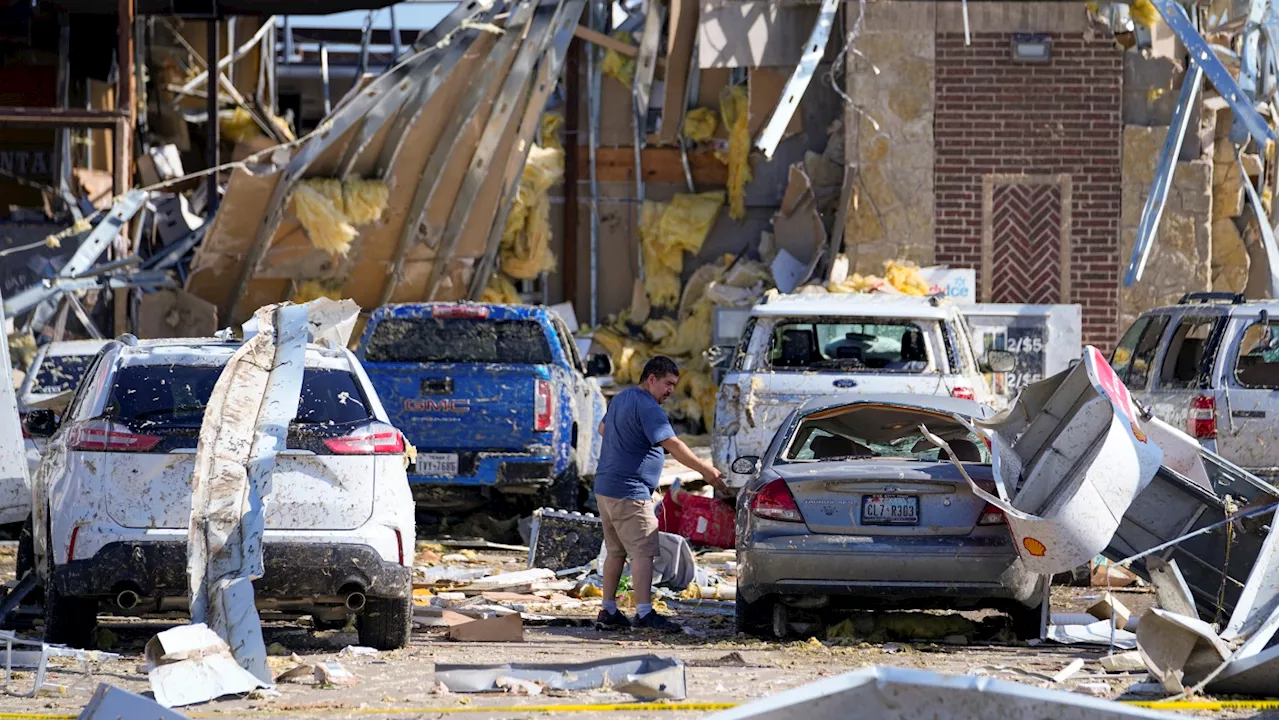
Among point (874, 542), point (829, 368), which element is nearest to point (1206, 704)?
point (874, 542)

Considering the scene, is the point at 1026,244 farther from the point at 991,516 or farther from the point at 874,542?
the point at 874,542

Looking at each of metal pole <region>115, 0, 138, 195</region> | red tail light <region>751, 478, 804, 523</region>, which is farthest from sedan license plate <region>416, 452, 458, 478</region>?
metal pole <region>115, 0, 138, 195</region>

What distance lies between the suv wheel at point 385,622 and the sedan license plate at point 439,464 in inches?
212

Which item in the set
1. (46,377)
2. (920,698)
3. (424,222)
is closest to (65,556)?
(920,698)

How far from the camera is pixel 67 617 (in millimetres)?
9359

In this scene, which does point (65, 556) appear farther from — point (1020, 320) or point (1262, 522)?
point (1020, 320)

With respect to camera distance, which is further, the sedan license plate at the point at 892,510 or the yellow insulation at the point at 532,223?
the yellow insulation at the point at 532,223

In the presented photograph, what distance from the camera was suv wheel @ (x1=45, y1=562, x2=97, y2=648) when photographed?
9320 millimetres

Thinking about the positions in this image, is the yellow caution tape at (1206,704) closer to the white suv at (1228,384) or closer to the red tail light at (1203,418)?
the white suv at (1228,384)

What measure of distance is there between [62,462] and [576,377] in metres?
7.10

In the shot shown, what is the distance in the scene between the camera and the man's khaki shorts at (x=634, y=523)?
11.0m

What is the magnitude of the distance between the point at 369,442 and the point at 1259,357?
8178mm

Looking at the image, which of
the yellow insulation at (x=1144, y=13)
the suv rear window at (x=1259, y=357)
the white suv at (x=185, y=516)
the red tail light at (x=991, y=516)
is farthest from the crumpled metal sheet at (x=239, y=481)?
the yellow insulation at (x=1144, y=13)

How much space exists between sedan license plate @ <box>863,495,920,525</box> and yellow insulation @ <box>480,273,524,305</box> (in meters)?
13.6
